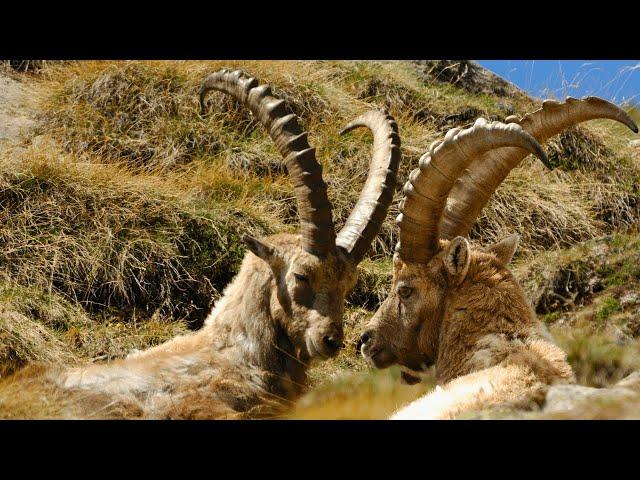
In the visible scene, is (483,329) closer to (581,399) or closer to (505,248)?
(505,248)

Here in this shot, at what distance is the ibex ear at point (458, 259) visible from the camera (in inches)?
294

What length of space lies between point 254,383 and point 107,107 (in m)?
7.62

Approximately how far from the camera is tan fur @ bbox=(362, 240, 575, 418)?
6.18 m

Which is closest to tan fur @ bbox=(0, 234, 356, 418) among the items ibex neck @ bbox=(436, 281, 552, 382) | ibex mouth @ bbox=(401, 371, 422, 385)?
ibex mouth @ bbox=(401, 371, 422, 385)

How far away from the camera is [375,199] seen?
911 centimetres

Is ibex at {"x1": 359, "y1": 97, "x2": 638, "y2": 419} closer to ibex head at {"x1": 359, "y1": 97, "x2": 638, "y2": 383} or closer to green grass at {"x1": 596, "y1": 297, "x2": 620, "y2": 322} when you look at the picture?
ibex head at {"x1": 359, "y1": 97, "x2": 638, "y2": 383}

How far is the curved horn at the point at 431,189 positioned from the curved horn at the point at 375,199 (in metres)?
0.99

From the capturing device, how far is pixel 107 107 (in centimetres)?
1452

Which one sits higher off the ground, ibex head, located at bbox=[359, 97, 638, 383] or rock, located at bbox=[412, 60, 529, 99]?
rock, located at bbox=[412, 60, 529, 99]

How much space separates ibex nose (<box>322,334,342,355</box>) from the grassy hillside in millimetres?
369

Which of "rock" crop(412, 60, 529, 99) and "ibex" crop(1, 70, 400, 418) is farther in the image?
"rock" crop(412, 60, 529, 99)

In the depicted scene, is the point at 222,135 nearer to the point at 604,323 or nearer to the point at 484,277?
the point at 604,323

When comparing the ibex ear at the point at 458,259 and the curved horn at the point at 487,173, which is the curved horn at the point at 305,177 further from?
the ibex ear at the point at 458,259
